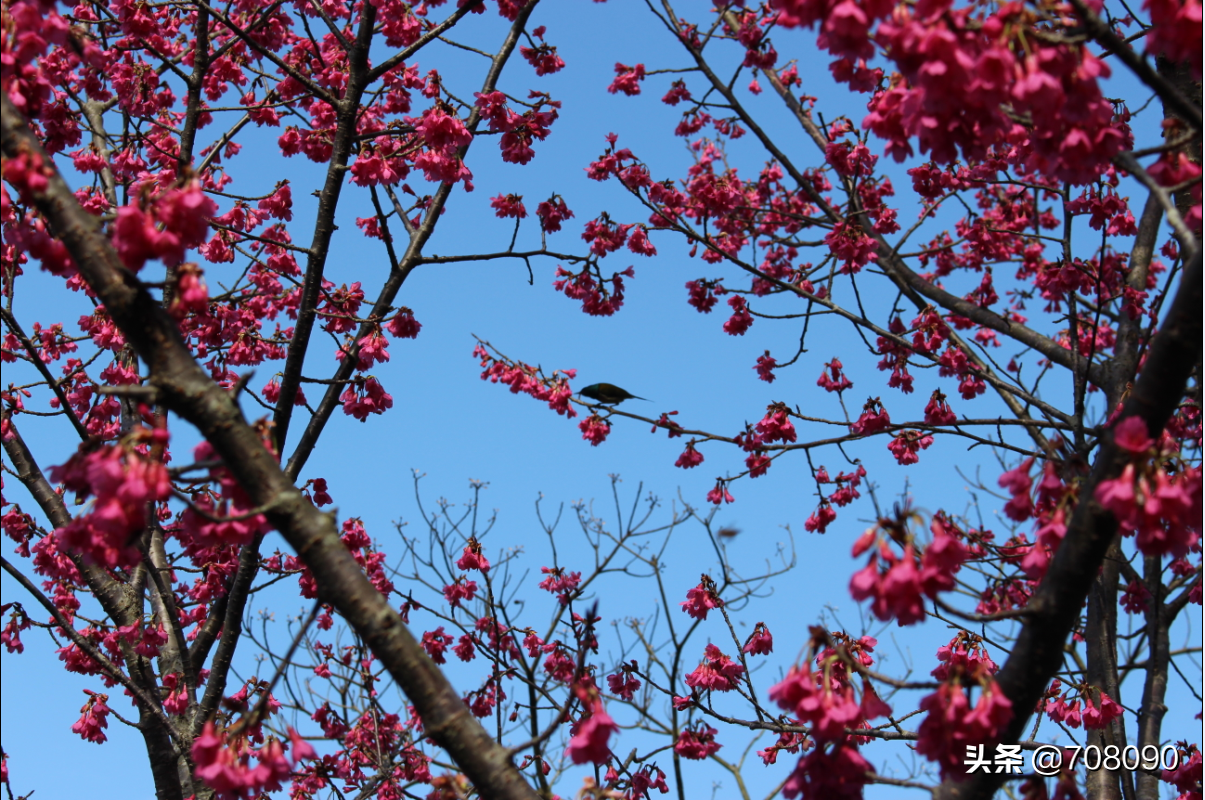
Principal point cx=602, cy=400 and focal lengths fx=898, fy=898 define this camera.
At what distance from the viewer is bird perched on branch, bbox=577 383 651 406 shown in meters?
6.88

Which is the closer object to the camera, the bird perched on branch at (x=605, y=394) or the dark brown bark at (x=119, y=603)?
the dark brown bark at (x=119, y=603)

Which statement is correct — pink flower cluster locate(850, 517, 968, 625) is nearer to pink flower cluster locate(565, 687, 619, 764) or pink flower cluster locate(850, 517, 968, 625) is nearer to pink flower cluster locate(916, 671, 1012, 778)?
pink flower cluster locate(916, 671, 1012, 778)

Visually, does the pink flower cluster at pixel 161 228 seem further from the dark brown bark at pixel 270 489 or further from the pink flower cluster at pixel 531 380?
the pink flower cluster at pixel 531 380

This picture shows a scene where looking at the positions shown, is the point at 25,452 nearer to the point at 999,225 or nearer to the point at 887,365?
the point at 887,365

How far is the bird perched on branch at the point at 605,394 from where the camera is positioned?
6883 mm

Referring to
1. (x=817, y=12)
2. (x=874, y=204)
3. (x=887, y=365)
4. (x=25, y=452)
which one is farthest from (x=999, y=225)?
(x=25, y=452)

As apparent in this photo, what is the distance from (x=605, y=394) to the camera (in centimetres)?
693

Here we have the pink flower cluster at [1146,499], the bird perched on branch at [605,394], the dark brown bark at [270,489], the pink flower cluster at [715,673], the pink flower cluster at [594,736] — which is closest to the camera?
the pink flower cluster at [1146,499]

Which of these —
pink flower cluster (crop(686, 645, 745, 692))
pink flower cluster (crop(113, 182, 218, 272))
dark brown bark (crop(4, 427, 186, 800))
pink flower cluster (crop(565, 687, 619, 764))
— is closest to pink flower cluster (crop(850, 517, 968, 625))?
pink flower cluster (crop(565, 687, 619, 764))

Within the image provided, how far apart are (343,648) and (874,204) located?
6543 millimetres

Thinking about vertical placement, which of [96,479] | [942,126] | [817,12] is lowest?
[96,479]

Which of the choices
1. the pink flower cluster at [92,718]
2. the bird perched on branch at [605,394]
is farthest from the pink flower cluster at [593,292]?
the pink flower cluster at [92,718]

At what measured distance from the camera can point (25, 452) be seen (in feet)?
18.9

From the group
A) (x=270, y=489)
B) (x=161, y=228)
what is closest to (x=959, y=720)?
(x=270, y=489)
